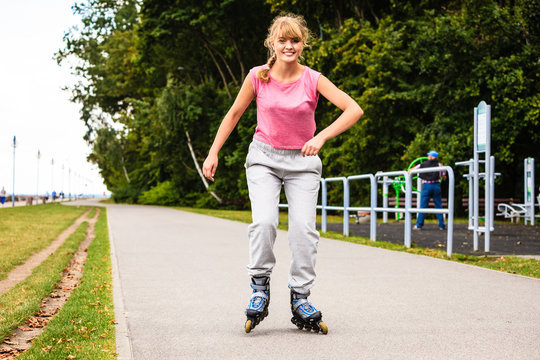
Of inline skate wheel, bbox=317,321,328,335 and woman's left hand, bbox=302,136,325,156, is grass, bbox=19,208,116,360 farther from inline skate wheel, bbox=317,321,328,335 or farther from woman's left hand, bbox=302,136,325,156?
woman's left hand, bbox=302,136,325,156

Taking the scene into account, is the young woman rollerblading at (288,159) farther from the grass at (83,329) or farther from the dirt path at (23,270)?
the dirt path at (23,270)

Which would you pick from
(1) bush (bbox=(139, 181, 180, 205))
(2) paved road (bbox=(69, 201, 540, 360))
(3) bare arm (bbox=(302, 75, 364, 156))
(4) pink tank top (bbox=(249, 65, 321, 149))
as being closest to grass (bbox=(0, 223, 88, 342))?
(2) paved road (bbox=(69, 201, 540, 360))

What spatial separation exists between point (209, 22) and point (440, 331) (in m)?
25.2

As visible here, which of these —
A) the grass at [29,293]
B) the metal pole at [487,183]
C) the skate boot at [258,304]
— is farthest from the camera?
the metal pole at [487,183]

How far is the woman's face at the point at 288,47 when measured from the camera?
409 cm

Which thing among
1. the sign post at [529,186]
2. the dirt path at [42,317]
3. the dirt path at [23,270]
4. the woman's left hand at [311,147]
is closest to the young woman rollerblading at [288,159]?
the woman's left hand at [311,147]

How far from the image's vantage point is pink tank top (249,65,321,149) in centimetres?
410

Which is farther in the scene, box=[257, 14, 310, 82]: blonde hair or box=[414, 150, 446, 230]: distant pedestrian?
box=[414, 150, 446, 230]: distant pedestrian

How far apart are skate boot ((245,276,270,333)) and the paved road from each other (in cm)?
8

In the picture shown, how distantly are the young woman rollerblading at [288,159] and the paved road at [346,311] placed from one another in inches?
13.7

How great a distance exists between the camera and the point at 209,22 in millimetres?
27938

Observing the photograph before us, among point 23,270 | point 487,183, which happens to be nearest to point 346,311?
point 23,270

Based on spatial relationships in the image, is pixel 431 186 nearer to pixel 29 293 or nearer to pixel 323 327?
pixel 29 293

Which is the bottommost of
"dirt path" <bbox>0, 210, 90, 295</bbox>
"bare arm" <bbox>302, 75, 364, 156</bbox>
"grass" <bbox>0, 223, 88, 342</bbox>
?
"dirt path" <bbox>0, 210, 90, 295</bbox>
